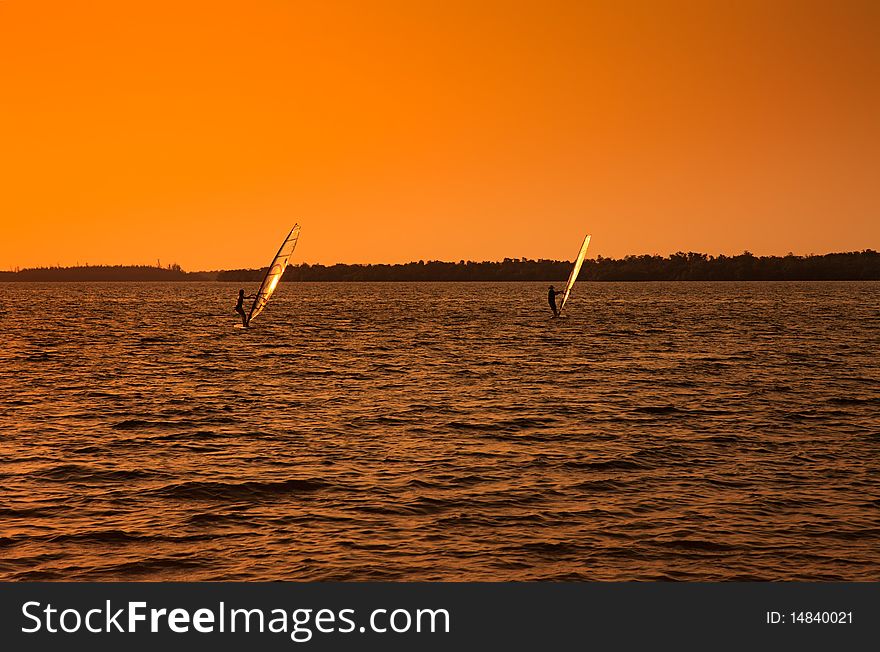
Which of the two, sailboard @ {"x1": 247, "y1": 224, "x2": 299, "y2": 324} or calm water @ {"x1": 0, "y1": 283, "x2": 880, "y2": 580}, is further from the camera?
sailboard @ {"x1": 247, "y1": 224, "x2": 299, "y2": 324}

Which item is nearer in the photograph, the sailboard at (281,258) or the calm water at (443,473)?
the calm water at (443,473)

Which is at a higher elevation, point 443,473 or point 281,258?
point 281,258

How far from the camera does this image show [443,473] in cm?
1928

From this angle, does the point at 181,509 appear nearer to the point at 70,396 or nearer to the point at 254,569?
the point at 254,569

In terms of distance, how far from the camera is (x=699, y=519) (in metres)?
15.7

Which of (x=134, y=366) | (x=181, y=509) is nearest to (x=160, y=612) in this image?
(x=181, y=509)

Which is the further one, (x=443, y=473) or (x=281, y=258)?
(x=281, y=258)

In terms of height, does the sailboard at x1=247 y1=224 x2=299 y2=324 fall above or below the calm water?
above

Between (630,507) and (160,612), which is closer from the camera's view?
(160,612)

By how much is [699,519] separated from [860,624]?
5.58 metres

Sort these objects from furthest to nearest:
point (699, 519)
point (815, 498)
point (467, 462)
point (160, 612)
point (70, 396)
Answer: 1. point (70, 396)
2. point (467, 462)
3. point (815, 498)
4. point (699, 519)
5. point (160, 612)

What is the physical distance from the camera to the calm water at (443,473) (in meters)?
13.8

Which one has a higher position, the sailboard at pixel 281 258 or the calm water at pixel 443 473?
the sailboard at pixel 281 258

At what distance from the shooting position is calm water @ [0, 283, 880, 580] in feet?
45.2
